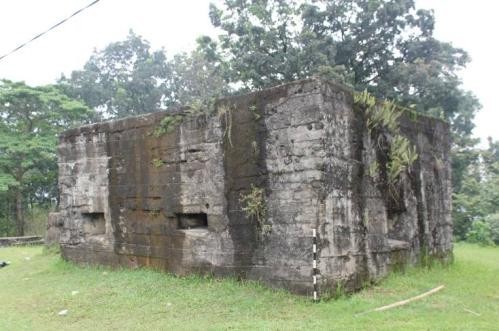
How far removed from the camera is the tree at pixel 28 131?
17.9m

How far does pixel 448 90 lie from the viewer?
18219 millimetres

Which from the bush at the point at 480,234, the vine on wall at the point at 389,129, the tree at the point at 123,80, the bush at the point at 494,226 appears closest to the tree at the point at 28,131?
the tree at the point at 123,80

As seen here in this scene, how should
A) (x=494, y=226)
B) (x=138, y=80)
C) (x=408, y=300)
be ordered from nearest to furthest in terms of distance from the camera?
Result: (x=408, y=300)
(x=494, y=226)
(x=138, y=80)

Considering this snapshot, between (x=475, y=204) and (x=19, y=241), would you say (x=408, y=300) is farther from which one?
(x=19, y=241)

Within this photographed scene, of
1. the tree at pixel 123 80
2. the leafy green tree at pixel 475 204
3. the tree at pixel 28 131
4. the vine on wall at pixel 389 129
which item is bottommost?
the leafy green tree at pixel 475 204

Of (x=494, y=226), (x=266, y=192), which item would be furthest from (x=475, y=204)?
(x=266, y=192)

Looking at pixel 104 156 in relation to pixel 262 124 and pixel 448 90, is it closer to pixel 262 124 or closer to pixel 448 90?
pixel 262 124

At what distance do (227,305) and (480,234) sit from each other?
38.9 ft

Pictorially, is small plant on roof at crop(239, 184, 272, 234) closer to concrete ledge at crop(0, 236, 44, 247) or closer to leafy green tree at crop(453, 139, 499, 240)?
leafy green tree at crop(453, 139, 499, 240)

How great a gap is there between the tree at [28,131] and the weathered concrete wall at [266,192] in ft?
33.4

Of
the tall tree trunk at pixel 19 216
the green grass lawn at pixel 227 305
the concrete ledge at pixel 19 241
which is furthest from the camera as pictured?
the tall tree trunk at pixel 19 216

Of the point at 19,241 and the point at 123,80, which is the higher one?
the point at 123,80

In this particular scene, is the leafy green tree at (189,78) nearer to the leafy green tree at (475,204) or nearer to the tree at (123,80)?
the tree at (123,80)

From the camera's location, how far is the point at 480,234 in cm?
1517
